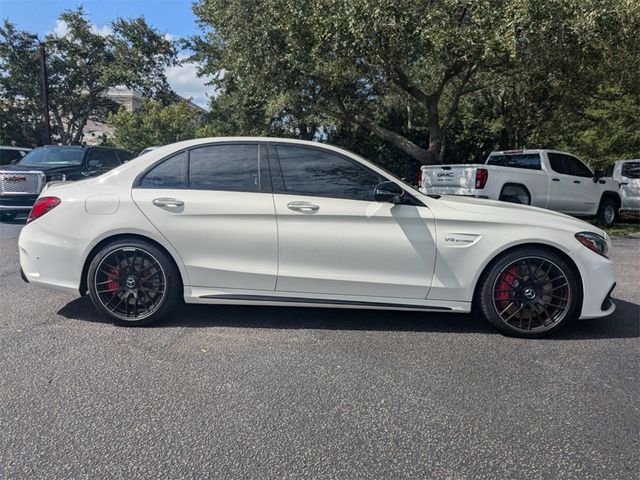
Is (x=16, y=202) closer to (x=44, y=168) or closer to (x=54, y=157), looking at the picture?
(x=44, y=168)

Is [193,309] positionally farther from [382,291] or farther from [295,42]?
[295,42]

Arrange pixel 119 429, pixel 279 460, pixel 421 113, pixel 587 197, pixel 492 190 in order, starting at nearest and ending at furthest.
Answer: pixel 279 460 < pixel 119 429 < pixel 492 190 < pixel 587 197 < pixel 421 113

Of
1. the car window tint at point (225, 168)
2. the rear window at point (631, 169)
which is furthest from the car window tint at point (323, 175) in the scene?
the rear window at point (631, 169)

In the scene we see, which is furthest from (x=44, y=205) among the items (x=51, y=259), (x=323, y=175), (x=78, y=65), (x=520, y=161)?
(x=78, y=65)

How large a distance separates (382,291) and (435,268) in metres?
0.48

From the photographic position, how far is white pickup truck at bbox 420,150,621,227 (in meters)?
10.0

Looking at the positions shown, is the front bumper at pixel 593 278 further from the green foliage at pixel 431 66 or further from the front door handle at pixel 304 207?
the green foliage at pixel 431 66

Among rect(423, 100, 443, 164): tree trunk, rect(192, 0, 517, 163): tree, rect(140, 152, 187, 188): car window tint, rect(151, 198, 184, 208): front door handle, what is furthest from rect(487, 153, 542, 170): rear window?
rect(151, 198, 184, 208): front door handle

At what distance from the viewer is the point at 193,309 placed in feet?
15.5

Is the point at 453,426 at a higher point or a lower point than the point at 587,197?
lower

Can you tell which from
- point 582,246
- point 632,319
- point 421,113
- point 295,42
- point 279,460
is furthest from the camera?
point 421,113

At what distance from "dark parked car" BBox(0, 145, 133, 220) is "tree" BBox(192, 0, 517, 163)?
415cm

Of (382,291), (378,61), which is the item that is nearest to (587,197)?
(378,61)

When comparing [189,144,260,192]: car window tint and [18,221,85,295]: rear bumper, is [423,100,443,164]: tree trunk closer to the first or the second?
[189,144,260,192]: car window tint
